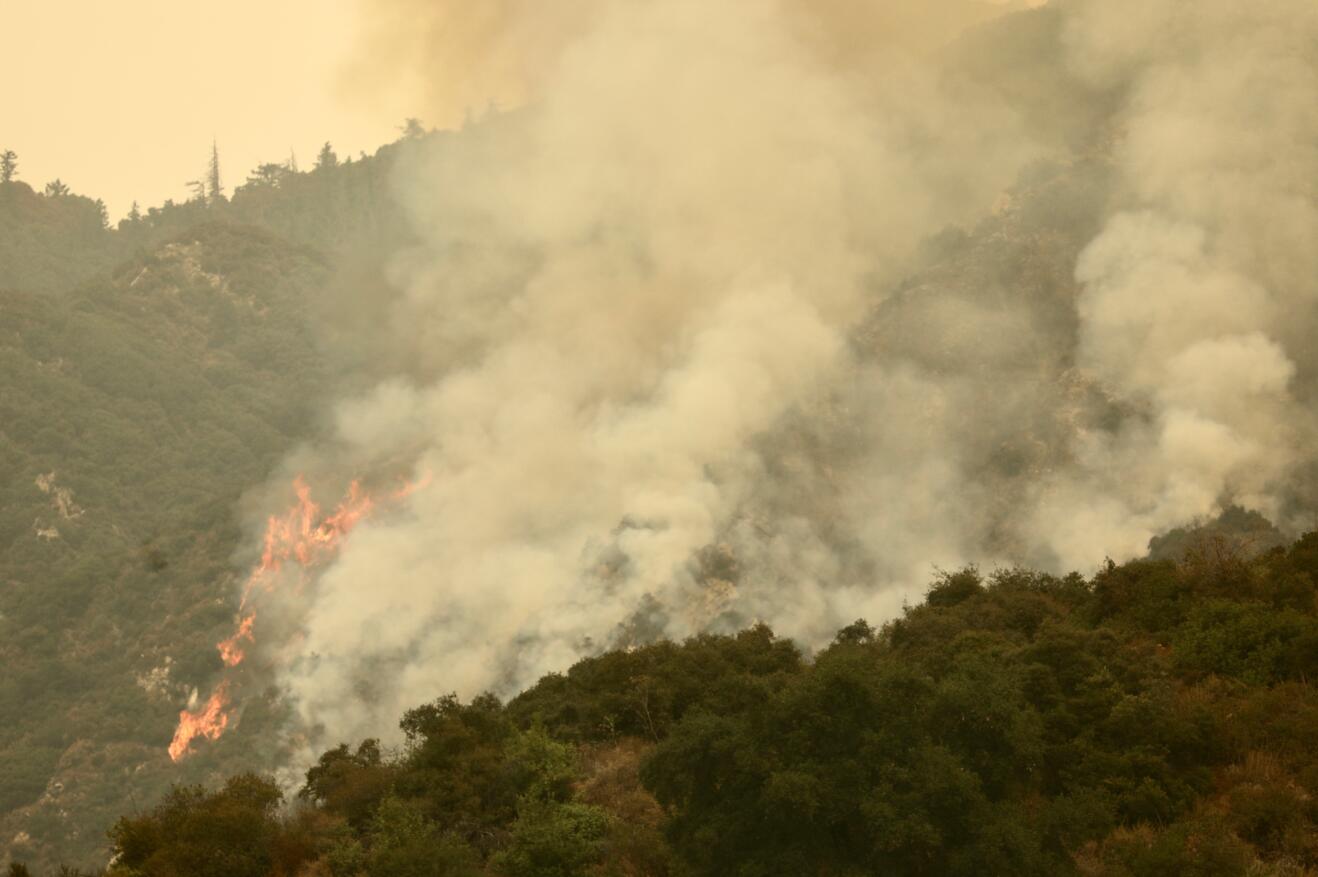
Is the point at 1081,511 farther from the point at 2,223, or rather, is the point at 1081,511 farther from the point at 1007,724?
the point at 2,223

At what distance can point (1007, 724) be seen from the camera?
2112 cm

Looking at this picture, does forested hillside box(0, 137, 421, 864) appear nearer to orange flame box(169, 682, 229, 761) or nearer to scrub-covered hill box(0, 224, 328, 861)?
scrub-covered hill box(0, 224, 328, 861)

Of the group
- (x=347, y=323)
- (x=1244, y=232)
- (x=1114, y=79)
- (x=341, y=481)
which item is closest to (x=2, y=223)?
(x=347, y=323)

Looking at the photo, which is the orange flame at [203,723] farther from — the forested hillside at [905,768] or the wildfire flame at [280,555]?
the forested hillside at [905,768]

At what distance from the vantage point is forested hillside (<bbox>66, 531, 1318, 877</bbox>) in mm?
19141

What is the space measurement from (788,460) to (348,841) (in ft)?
172

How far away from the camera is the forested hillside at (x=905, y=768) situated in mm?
19141

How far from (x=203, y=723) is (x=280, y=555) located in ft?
48.3

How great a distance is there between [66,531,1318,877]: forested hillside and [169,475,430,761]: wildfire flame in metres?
52.2

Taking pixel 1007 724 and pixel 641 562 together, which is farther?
pixel 641 562

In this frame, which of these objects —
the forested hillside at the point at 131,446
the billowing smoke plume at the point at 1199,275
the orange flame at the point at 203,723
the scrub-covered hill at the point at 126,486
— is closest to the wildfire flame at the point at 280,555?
the orange flame at the point at 203,723

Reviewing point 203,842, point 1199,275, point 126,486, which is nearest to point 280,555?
point 126,486

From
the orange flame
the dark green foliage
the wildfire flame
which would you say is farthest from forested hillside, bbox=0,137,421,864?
the dark green foliage

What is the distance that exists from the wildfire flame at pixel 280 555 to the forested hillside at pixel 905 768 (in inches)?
2055
